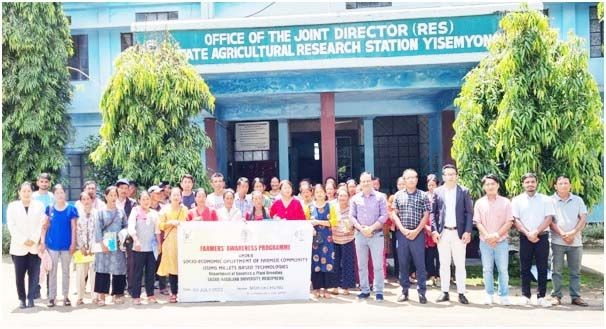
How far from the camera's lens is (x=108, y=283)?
25.3 feet

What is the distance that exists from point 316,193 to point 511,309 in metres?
2.72

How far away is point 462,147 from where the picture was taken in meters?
8.82

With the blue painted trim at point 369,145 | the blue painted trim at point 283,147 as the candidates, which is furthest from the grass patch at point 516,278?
the blue painted trim at point 283,147

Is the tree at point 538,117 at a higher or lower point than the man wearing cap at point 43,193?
higher

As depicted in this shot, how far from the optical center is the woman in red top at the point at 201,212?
7855mm

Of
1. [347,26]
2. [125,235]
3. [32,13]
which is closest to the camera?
[125,235]

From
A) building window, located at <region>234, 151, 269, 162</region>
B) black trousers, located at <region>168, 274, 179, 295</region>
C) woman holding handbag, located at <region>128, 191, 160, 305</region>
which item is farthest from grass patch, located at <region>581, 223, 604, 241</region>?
woman holding handbag, located at <region>128, 191, 160, 305</region>

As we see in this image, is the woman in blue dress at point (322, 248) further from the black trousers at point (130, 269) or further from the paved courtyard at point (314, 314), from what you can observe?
the black trousers at point (130, 269)

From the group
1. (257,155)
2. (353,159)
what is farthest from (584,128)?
(257,155)

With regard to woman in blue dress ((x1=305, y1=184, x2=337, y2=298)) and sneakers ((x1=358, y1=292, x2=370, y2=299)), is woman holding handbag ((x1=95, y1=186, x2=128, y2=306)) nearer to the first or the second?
woman in blue dress ((x1=305, y1=184, x2=337, y2=298))

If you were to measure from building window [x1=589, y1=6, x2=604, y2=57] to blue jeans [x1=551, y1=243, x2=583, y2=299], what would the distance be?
856cm

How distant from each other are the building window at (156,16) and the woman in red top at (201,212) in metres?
8.96

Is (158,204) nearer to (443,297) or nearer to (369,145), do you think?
(443,297)

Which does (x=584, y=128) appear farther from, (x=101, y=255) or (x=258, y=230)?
(x=101, y=255)
